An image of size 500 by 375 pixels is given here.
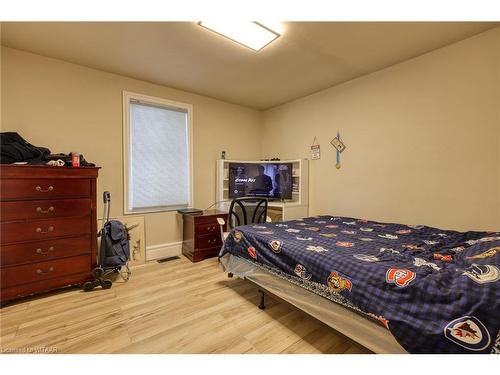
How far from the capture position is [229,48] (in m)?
2.42

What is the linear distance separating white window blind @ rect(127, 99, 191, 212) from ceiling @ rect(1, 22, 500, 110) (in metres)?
0.49

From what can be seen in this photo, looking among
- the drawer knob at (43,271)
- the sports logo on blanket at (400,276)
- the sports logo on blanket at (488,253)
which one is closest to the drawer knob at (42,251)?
the drawer knob at (43,271)

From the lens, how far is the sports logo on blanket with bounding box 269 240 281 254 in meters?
1.82

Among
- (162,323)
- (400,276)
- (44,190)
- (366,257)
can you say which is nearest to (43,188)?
(44,190)

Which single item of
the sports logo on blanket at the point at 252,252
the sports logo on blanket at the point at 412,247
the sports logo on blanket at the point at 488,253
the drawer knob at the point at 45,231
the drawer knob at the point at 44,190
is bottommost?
the sports logo on blanket at the point at 252,252

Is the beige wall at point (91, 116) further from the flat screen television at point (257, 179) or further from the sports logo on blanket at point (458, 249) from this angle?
the sports logo on blanket at point (458, 249)

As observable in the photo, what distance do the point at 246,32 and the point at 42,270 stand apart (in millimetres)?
2947

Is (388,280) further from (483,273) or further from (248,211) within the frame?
(248,211)

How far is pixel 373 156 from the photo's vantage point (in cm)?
299

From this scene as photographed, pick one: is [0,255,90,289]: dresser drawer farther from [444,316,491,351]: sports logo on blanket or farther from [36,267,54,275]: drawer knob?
[444,316,491,351]: sports logo on blanket

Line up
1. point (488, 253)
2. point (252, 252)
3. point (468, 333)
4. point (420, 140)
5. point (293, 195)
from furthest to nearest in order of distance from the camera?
point (293, 195)
point (420, 140)
point (252, 252)
point (488, 253)
point (468, 333)

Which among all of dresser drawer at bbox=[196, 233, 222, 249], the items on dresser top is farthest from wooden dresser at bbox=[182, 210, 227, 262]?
the items on dresser top

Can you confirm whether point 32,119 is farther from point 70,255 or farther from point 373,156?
point 373,156

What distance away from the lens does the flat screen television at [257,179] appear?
400cm
